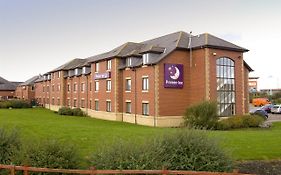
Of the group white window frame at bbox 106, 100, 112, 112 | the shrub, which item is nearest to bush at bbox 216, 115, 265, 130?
white window frame at bbox 106, 100, 112, 112

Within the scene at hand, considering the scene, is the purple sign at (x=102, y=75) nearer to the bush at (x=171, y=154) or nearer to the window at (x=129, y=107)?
the window at (x=129, y=107)

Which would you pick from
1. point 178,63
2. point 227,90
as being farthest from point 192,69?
point 227,90

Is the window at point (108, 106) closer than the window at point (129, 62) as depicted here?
No

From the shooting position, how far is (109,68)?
41812 mm

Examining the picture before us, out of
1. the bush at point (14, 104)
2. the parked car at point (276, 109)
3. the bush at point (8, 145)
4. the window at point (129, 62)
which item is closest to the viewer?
the bush at point (8, 145)

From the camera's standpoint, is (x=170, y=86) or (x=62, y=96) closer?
(x=170, y=86)

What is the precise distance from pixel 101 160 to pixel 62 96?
53.7 m

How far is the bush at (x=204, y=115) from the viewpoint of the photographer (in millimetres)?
29062

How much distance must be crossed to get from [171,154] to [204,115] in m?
20.1

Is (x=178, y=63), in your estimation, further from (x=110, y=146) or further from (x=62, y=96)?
Result: (x=62, y=96)

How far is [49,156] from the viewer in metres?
9.47

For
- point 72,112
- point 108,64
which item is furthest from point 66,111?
point 108,64

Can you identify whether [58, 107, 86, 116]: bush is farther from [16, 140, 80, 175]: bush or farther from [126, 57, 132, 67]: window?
[16, 140, 80, 175]: bush

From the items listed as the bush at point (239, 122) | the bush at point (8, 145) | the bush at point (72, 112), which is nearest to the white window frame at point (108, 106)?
the bush at point (72, 112)
